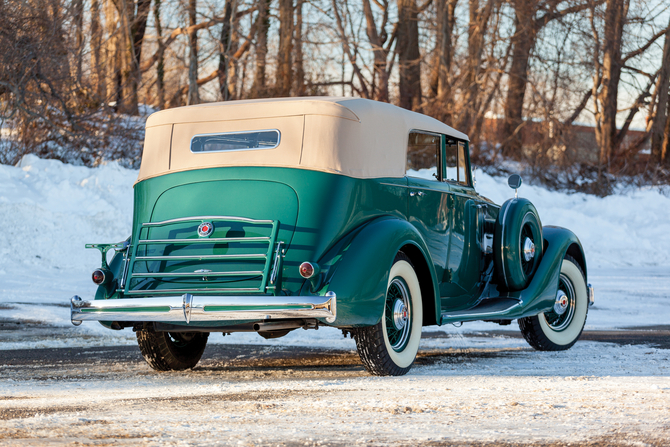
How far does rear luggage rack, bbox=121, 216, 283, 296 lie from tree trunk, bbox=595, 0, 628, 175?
63.5 feet

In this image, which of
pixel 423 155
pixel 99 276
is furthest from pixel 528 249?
pixel 99 276

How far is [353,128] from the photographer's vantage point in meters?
6.26

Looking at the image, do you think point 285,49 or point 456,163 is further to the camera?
point 285,49

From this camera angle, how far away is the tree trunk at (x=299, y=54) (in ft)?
73.9

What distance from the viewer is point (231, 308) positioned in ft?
17.7

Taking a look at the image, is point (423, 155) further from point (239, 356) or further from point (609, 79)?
point (609, 79)

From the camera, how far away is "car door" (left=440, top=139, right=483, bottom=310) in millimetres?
7277

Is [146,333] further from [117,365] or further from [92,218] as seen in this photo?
[92,218]

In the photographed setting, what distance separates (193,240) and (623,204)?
689 inches

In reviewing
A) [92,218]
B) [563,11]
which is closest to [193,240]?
[92,218]

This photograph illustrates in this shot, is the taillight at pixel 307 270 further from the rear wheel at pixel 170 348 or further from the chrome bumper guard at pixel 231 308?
the rear wheel at pixel 170 348

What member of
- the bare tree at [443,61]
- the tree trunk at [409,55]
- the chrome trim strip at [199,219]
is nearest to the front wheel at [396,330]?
the chrome trim strip at [199,219]

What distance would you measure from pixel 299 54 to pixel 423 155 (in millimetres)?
15809

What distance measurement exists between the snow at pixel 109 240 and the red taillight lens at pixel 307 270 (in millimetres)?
2716
